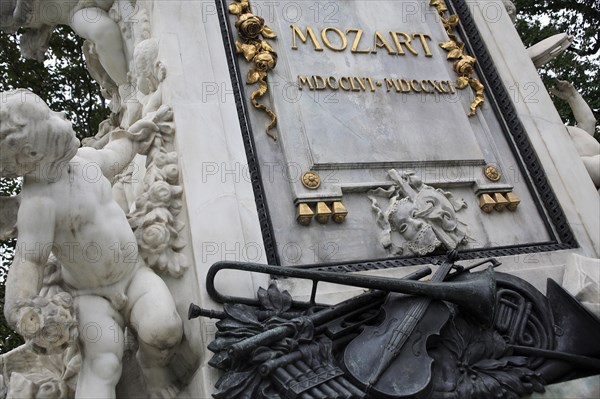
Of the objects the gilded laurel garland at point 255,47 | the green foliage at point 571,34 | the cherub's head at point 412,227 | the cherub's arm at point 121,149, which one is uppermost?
the green foliage at point 571,34

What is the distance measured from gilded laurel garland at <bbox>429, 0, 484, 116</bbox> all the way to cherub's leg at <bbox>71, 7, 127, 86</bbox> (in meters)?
2.79

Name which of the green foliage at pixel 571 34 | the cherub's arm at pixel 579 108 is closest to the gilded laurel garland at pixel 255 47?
the cherub's arm at pixel 579 108

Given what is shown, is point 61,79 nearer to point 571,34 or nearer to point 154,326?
point 571,34

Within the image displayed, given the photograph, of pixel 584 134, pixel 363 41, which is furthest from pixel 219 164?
pixel 584 134

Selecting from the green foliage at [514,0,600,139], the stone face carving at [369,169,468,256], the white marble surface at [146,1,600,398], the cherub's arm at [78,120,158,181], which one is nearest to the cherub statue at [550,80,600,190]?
the white marble surface at [146,1,600,398]

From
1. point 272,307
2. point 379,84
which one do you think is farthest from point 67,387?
point 379,84

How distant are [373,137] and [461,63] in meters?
1.27

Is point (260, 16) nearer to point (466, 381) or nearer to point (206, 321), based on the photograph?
point (206, 321)

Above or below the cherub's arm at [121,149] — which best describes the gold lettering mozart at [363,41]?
above

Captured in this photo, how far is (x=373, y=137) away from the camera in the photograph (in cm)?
561

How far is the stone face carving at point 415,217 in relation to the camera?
5.15 metres

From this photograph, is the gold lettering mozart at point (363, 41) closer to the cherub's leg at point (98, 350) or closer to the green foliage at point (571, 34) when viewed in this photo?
the cherub's leg at point (98, 350)

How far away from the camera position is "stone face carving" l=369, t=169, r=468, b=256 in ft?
16.9

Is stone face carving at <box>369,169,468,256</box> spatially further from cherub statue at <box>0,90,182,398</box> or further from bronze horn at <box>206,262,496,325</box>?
cherub statue at <box>0,90,182,398</box>
